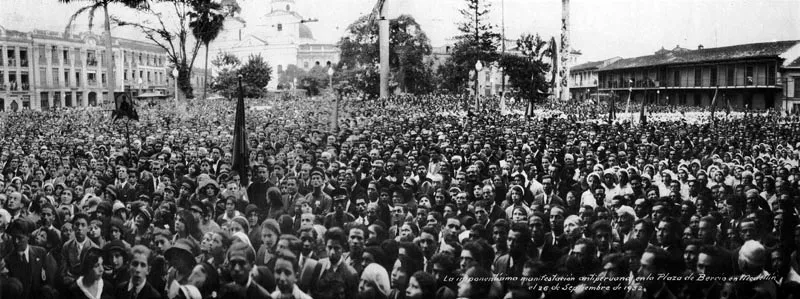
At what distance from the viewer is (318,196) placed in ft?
22.1

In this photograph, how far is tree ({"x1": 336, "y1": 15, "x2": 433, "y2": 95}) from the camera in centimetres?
2150

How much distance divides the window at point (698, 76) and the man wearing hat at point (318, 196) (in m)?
14.6

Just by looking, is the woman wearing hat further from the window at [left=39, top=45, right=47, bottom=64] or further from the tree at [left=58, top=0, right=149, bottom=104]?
the window at [left=39, top=45, right=47, bottom=64]

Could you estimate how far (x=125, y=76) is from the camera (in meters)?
16.7

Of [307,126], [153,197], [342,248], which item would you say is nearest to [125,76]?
[307,126]

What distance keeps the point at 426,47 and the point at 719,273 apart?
2108 cm

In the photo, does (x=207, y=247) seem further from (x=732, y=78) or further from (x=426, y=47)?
(x=426, y=47)

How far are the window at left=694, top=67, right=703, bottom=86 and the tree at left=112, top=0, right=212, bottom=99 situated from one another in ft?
48.3

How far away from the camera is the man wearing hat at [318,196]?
635 centimetres

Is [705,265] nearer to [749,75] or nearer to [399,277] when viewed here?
[399,277]

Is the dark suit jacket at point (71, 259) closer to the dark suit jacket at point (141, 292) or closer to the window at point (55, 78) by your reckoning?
the dark suit jacket at point (141, 292)

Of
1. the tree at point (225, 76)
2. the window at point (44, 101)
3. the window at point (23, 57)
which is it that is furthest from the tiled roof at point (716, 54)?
the window at point (44, 101)

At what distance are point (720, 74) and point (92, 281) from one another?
56.0 ft

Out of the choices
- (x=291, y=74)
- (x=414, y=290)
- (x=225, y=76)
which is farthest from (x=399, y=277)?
(x=225, y=76)
